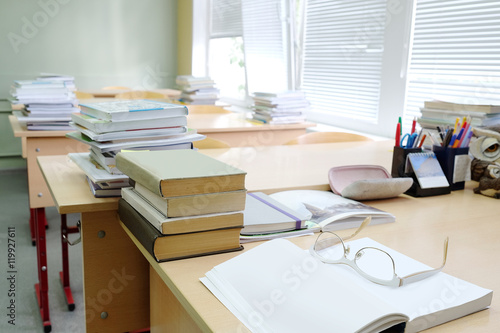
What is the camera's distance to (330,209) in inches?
45.2

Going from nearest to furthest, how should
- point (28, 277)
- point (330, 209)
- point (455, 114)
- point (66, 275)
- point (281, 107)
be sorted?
point (330, 209) < point (455, 114) < point (66, 275) < point (28, 277) < point (281, 107)

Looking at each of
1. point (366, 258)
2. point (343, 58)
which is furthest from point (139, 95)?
point (366, 258)

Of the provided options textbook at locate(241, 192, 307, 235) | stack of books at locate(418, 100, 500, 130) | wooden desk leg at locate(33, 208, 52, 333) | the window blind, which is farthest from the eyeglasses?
the window blind

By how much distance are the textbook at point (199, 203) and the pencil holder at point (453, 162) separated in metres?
0.79

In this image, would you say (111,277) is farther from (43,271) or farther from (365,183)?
(43,271)

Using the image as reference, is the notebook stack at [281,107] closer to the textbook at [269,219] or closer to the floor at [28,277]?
the floor at [28,277]

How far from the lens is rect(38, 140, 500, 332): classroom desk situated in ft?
2.54

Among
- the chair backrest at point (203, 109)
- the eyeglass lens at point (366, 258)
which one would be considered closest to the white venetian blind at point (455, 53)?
the chair backrest at point (203, 109)

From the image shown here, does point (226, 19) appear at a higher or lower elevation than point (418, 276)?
higher

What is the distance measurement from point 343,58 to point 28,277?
2.36 metres

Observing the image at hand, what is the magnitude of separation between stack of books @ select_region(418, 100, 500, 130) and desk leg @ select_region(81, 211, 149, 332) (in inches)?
46.5

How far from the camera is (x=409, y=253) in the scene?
37.1 inches

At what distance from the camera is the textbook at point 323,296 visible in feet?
2.08

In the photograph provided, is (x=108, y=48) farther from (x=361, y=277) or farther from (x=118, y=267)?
(x=361, y=277)
